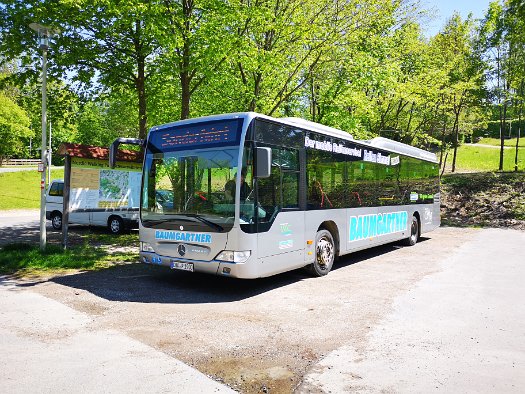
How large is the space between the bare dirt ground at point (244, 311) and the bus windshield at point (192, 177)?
1340 mm

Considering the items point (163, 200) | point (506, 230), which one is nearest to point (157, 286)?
point (163, 200)

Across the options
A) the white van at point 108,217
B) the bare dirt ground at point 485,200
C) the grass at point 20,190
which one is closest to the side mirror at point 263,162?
the white van at point 108,217

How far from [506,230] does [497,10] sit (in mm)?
15042

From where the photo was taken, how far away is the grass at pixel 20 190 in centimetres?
2910

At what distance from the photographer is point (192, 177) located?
7594mm

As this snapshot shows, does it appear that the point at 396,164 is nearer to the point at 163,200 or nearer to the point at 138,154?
the point at 163,200

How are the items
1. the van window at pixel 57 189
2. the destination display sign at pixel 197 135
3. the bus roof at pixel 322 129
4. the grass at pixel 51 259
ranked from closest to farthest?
the destination display sign at pixel 197 135 < the bus roof at pixel 322 129 < the grass at pixel 51 259 < the van window at pixel 57 189

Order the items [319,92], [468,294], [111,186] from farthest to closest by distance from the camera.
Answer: [319,92], [111,186], [468,294]

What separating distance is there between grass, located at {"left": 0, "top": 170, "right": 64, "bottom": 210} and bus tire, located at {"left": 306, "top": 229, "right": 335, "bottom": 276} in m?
25.2

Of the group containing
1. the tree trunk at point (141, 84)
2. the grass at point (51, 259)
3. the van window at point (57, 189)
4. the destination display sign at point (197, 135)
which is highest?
the tree trunk at point (141, 84)

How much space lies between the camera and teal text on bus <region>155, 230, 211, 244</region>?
24.1 feet

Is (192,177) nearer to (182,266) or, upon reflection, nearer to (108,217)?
(182,266)

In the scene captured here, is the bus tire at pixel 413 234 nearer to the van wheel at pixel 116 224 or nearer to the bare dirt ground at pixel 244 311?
the bare dirt ground at pixel 244 311

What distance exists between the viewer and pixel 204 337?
534 centimetres
